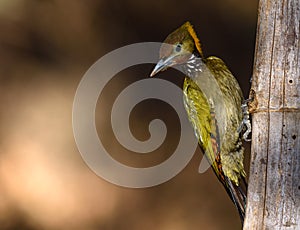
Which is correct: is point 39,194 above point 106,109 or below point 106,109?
below

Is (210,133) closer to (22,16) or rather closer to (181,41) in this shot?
(181,41)

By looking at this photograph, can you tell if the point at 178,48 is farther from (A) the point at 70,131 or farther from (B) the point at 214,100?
(A) the point at 70,131

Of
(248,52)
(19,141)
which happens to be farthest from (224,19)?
(19,141)

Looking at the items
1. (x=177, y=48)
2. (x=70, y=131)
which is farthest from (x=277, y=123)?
(x=70, y=131)

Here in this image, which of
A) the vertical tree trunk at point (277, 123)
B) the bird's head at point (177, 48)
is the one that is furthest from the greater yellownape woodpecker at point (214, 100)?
the vertical tree trunk at point (277, 123)

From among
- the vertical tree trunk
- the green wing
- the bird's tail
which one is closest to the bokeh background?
the green wing

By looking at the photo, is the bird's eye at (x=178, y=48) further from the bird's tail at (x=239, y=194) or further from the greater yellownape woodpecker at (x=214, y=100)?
the bird's tail at (x=239, y=194)
